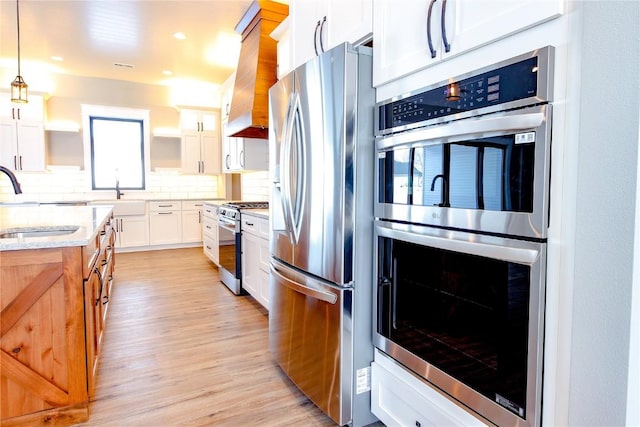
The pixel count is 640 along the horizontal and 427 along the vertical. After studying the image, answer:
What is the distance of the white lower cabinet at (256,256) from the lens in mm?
3129

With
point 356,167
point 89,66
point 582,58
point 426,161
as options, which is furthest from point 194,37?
point 582,58

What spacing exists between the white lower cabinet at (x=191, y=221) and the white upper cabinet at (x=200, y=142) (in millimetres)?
604

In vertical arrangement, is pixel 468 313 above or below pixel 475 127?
below

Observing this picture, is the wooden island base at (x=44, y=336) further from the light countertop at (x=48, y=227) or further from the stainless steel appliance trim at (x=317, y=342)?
the stainless steel appliance trim at (x=317, y=342)

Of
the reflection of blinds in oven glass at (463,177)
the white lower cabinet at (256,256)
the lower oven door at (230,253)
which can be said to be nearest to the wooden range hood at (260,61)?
the white lower cabinet at (256,256)

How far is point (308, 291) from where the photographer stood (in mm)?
1826

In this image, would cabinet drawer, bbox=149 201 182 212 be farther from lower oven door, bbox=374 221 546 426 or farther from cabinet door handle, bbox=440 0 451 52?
cabinet door handle, bbox=440 0 451 52

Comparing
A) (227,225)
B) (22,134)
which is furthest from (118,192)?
(227,225)

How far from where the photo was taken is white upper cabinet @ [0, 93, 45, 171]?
17.9ft

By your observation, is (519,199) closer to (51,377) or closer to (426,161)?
(426,161)

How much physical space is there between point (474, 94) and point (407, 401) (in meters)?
1.18

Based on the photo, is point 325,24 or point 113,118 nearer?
point 325,24

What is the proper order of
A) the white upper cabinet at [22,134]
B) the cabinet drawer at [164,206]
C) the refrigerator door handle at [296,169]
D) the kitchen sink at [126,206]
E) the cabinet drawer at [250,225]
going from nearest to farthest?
the refrigerator door handle at [296,169]
the cabinet drawer at [250,225]
the white upper cabinet at [22,134]
the kitchen sink at [126,206]
the cabinet drawer at [164,206]

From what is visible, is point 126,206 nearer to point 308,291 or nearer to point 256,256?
point 256,256
